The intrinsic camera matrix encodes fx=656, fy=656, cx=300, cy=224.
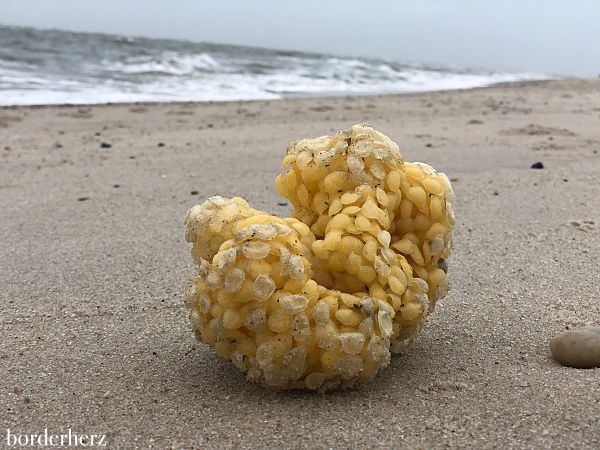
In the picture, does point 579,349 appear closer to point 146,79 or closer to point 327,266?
point 327,266

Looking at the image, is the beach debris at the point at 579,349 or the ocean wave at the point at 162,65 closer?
the beach debris at the point at 579,349

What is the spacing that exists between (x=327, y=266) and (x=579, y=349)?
2.36 ft

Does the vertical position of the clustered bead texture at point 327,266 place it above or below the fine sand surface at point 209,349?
above

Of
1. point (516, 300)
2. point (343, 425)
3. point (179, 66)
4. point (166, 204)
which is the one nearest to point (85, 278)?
point (166, 204)

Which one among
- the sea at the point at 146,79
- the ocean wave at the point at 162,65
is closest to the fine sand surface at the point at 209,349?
the sea at the point at 146,79

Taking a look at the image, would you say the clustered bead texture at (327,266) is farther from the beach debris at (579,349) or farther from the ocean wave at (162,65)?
the ocean wave at (162,65)

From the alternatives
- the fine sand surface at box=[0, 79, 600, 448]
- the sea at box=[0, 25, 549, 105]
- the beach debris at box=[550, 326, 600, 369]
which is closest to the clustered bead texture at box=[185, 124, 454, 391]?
the fine sand surface at box=[0, 79, 600, 448]

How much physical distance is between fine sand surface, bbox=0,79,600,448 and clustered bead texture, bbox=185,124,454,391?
124mm

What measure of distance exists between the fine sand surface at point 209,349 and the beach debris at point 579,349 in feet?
0.14

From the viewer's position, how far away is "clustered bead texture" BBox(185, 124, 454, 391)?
1.53m

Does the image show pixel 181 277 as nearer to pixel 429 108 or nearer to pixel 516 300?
pixel 516 300

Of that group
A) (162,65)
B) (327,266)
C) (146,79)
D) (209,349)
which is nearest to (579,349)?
(327,266)

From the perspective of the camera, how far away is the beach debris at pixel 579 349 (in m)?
1.73

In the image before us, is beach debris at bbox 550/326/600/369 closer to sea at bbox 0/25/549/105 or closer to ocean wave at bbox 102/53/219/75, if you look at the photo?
sea at bbox 0/25/549/105
